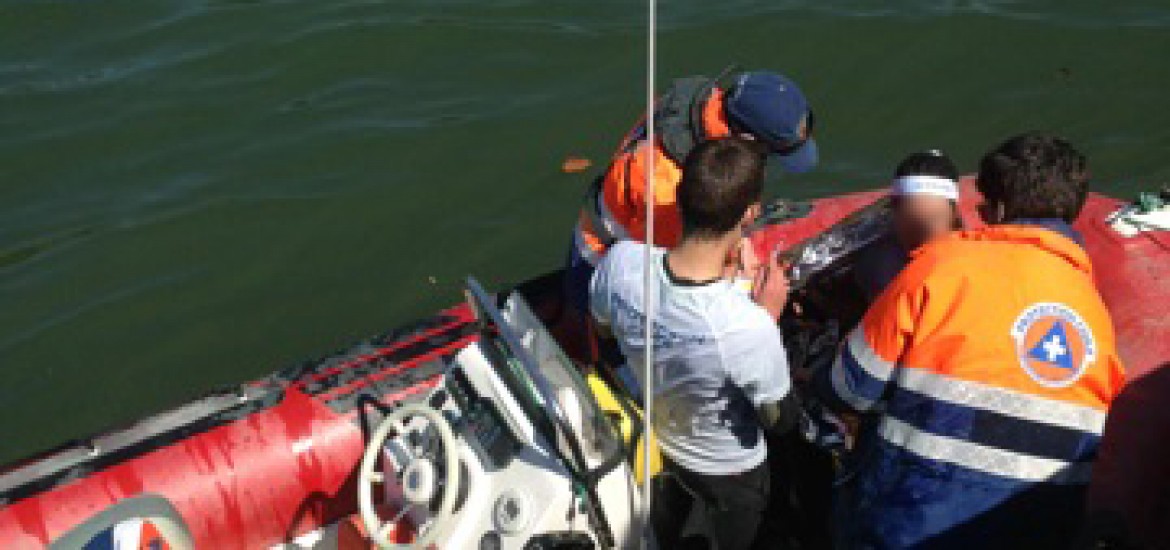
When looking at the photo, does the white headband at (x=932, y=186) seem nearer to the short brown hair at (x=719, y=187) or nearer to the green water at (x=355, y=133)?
the short brown hair at (x=719, y=187)

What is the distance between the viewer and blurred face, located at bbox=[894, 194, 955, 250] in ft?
10.6

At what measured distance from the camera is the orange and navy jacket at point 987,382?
84.7 inches

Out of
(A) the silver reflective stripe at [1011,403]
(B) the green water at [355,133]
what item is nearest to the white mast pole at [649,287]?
(A) the silver reflective stripe at [1011,403]

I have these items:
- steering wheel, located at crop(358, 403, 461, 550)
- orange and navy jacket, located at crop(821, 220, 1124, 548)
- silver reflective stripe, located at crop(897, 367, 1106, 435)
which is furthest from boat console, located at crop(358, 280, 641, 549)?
silver reflective stripe, located at crop(897, 367, 1106, 435)

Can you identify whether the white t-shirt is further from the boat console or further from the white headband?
the white headband

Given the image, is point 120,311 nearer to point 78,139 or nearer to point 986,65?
point 78,139

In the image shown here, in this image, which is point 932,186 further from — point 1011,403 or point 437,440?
point 437,440

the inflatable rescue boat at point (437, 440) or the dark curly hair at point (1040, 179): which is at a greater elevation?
the dark curly hair at point (1040, 179)

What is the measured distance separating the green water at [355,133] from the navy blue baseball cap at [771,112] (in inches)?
101

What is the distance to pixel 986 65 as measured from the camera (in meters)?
6.79

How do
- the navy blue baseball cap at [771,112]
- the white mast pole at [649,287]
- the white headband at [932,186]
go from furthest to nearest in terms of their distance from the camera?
the white headband at [932,186]
the navy blue baseball cap at [771,112]
the white mast pole at [649,287]

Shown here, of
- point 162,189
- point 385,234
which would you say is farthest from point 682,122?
point 162,189

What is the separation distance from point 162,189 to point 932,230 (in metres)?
4.45

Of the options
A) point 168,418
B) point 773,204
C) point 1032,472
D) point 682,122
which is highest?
point 682,122
